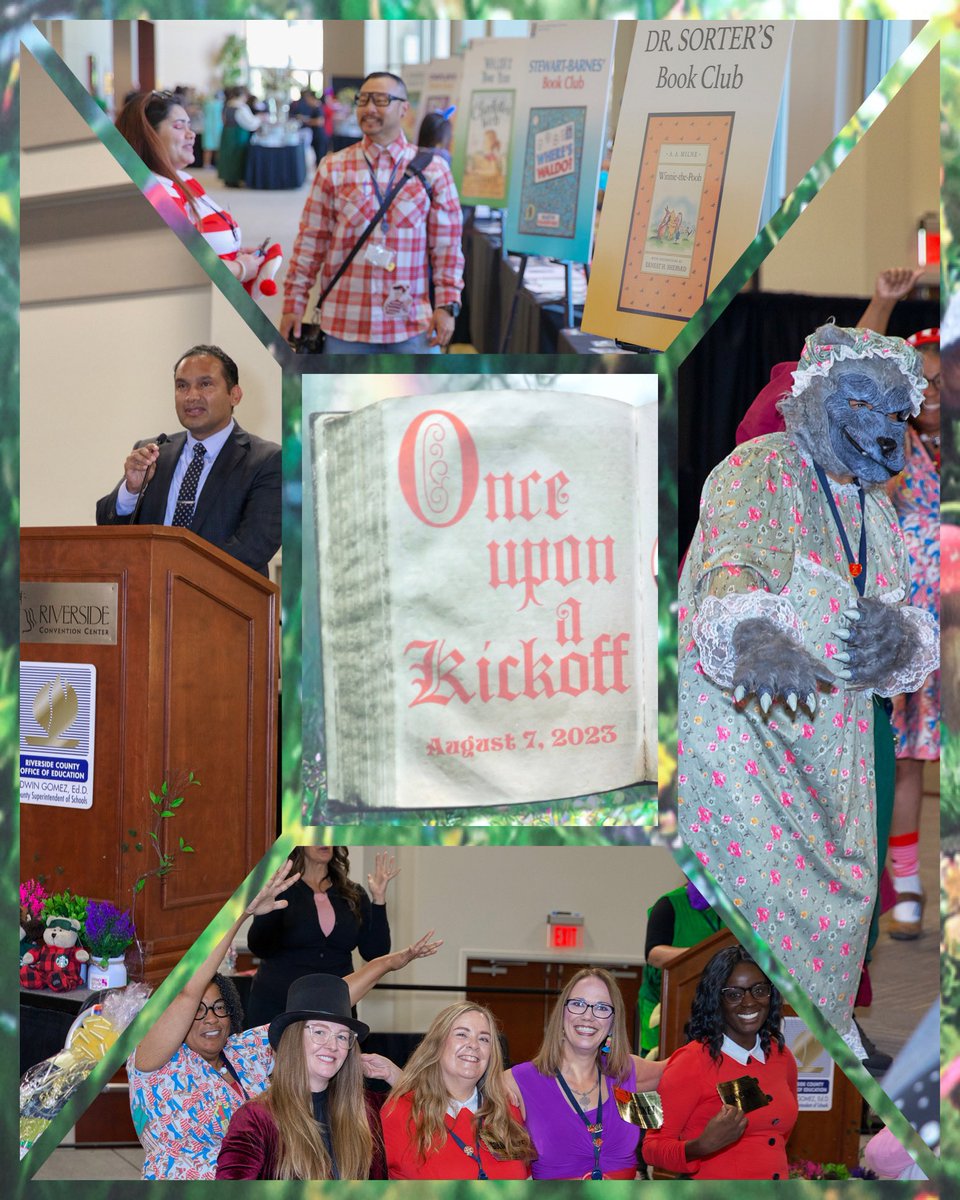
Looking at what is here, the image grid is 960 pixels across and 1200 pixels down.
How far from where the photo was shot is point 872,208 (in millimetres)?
2365

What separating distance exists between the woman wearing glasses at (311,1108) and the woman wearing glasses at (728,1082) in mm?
457

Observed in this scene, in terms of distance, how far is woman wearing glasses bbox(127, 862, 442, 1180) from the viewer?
7.43 ft

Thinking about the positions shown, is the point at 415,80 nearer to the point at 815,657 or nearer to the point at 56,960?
the point at 815,657

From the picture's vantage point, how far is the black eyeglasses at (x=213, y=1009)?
2.33m

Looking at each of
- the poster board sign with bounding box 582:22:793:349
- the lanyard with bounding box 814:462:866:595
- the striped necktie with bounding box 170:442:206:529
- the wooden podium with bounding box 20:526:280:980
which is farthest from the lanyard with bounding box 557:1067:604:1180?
the poster board sign with bounding box 582:22:793:349

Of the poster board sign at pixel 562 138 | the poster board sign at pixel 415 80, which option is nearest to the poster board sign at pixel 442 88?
the poster board sign at pixel 415 80

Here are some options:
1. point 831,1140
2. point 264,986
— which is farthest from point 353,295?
point 831,1140

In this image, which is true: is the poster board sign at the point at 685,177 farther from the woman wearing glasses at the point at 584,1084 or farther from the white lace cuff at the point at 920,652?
the woman wearing glasses at the point at 584,1084

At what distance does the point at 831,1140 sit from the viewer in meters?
2.49

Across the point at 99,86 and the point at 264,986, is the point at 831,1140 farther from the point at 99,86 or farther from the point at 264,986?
the point at 99,86

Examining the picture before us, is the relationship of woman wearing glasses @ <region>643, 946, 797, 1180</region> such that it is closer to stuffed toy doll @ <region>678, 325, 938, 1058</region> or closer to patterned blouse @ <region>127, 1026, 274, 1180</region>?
stuffed toy doll @ <region>678, 325, 938, 1058</region>

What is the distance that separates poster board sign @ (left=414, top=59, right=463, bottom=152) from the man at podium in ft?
5.41

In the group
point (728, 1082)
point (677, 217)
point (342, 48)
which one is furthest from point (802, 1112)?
point (342, 48)

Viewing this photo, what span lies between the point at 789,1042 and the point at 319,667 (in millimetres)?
993
